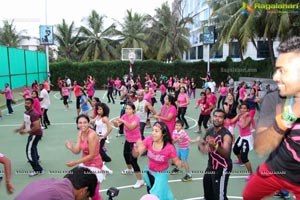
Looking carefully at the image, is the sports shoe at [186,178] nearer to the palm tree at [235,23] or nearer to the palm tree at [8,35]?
the palm tree at [235,23]

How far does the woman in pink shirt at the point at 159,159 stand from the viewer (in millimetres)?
4293

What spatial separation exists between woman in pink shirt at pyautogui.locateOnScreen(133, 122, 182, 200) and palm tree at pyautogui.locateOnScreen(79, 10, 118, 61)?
32.6 m

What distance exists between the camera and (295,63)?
1816 millimetres

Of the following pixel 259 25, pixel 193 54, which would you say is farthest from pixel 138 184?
pixel 193 54

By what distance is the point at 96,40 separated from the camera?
120 ft

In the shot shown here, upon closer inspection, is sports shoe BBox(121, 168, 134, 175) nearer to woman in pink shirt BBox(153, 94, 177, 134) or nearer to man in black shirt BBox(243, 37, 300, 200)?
woman in pink shirt BBox(153, 94, 177, 134)

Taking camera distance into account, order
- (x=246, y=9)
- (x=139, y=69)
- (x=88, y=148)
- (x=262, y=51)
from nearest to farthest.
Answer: (x=88, y=148)
(x=246, y=9)
(x=139, y=69)
(x=262, y=51)

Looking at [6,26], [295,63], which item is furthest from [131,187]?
[6,26]

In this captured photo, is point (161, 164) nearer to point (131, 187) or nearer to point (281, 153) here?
point (131, 187)

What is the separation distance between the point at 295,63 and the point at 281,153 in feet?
2.09

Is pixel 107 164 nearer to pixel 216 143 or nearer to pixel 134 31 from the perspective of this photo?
pixel 216 143

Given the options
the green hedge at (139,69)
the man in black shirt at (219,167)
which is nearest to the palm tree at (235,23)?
the green hedge at (139,69)

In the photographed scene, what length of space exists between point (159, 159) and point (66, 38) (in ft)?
113

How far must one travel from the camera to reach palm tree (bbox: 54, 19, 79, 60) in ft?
118
